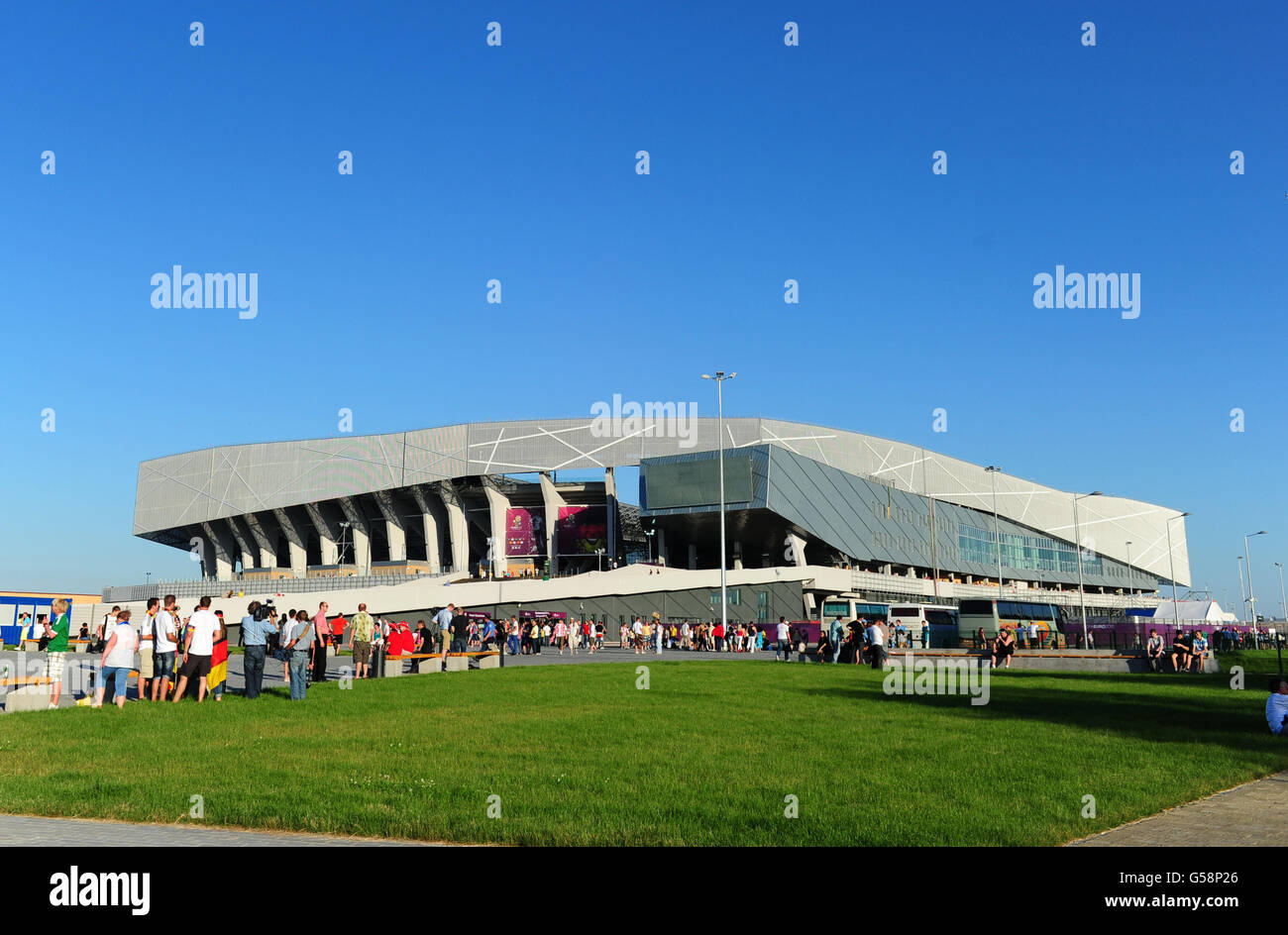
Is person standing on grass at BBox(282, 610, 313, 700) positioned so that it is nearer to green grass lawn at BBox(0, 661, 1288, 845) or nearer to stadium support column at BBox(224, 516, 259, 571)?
green grass lawn at BBox(0, 661, 1288, 845)

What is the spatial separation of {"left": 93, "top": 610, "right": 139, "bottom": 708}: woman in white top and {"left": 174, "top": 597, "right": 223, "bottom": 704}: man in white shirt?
886mm

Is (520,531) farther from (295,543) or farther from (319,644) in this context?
(319,644)

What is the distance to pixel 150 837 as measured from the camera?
299 inches

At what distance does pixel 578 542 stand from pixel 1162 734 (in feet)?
248

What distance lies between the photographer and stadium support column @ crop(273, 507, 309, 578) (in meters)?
96.9

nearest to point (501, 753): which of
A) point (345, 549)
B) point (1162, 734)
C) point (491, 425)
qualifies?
point (1162, 734)

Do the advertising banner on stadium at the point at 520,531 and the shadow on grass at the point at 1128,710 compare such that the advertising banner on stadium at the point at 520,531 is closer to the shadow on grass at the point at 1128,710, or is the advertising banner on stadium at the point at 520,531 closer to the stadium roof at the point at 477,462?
the stadium roof at the point at 477,462

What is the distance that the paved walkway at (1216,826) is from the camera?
7.07 meters

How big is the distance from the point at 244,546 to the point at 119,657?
91.3 m

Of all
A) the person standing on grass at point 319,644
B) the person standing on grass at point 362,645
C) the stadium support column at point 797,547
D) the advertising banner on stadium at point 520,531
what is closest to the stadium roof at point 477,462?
the advertising banner on stadium at point 520,531

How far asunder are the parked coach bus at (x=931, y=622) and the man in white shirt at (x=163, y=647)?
35.6 metres

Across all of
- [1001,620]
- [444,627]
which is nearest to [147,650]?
[444,627]
